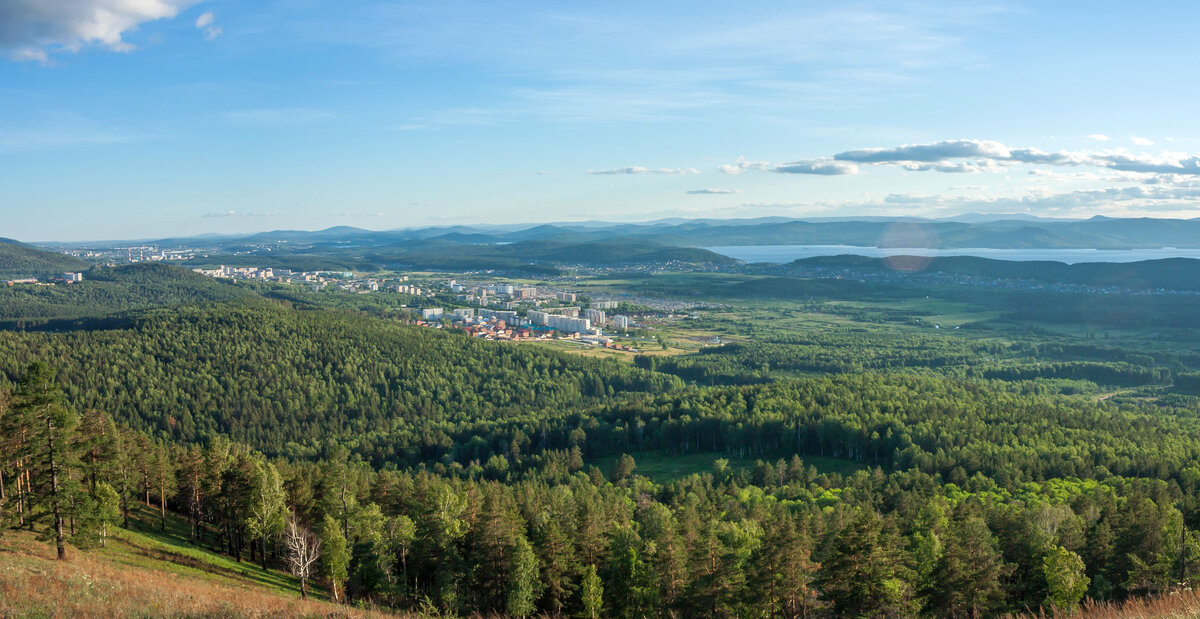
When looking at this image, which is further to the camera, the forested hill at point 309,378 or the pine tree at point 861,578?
the forested hill at point 309,378

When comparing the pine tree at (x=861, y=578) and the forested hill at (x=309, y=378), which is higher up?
the pine tree at (x=861, y=578)

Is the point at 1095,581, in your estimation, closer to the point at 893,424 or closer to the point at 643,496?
the point at 643,496

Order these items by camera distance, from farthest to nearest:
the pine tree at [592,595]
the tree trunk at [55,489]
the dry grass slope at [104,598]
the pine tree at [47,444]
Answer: the pine tree at [592,595]
the tree trunk at [55,489]
the pine tree at [47,444]
the dry grass slope at [104,598]

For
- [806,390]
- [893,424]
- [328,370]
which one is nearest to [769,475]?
[893,424]

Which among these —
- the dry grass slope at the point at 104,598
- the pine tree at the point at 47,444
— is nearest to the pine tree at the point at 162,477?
the pine tree at the point at 47,444

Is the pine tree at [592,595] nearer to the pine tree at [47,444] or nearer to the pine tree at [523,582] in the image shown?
the pine tree at [523,582]

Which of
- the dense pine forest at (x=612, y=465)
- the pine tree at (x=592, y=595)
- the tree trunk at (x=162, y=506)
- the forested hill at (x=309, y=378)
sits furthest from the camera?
the forested hill at (x=309, y=378)

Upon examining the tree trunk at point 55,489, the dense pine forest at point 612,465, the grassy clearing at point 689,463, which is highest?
the tree trunk at point 55,489

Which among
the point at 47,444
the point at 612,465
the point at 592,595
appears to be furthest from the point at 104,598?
the point at 612,465
